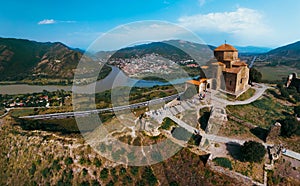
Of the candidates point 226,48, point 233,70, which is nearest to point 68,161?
point 233,70

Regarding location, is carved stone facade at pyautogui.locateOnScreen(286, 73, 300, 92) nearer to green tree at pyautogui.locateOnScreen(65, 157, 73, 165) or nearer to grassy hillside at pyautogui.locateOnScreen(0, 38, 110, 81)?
green tree at pyautogui.locateOnScreen(65, 157, 73, 165)

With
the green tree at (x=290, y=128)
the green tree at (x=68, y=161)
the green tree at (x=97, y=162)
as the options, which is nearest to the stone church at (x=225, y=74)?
the green tree at (x=290, y=128)

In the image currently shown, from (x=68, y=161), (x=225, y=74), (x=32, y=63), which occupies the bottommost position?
(x=68, y=161)

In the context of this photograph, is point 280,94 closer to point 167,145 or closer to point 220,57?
point 220,57

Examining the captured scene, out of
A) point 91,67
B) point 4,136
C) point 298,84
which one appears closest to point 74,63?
point 91,67

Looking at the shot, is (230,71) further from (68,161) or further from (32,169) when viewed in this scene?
(32,169)

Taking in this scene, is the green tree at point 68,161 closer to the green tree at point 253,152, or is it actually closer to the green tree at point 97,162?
the green tree at point 97,162

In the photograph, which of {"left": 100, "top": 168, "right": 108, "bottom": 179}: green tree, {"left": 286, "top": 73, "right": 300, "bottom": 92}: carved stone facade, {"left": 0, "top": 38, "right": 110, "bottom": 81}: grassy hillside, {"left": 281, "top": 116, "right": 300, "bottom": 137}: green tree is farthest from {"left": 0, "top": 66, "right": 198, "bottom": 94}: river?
{"left": 100, "top": 168, "right": 108, "bottom": 179}: green tree

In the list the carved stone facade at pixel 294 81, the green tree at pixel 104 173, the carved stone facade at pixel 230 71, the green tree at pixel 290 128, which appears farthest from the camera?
the carved stone facade at pixel 294 81

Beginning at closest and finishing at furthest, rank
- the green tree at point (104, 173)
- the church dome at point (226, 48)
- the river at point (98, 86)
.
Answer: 1. the green tree at point (104, 173)
2. the church dome at point (226, 48)
3. the river at point (98, 86)
